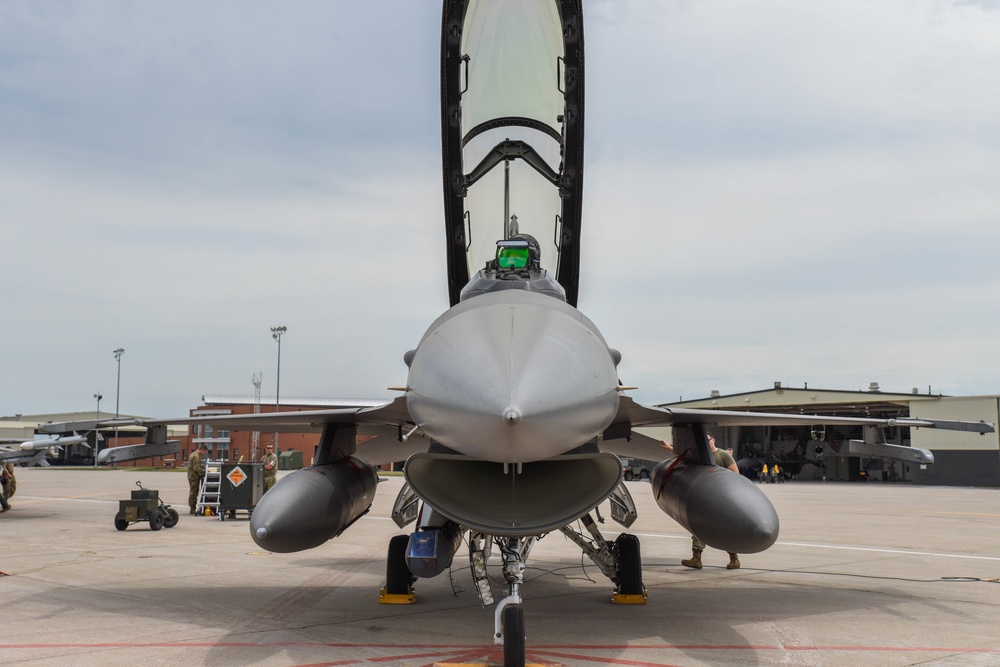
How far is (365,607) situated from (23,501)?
20060 mm

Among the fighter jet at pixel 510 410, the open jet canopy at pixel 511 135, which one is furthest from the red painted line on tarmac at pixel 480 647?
the open jet canopy at pixel 511 135

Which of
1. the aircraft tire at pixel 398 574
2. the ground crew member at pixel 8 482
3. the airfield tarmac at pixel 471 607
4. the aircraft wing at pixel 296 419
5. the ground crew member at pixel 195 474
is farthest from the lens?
the ground crew member at pixel 8 482

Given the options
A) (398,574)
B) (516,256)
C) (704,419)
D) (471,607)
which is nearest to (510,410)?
(516,256)

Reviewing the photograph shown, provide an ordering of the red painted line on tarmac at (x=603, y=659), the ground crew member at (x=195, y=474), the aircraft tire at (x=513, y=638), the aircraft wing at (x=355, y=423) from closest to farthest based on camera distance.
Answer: the aircraft tire at (x=513, y=638) < the red painted line on tarmac at (x=603, y=659) < the aircraft wing at (x=355, y=423) < the ground crew member at (x=195, y=474)

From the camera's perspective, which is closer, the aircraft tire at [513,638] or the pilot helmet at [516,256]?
the aircraft tire at [513,638]

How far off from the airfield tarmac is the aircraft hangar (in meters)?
20.8

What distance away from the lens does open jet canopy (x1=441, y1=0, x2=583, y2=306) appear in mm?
7922

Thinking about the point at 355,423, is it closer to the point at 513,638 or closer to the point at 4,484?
the point at 513,638

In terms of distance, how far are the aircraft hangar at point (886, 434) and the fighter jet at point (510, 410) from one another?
80.8 feet

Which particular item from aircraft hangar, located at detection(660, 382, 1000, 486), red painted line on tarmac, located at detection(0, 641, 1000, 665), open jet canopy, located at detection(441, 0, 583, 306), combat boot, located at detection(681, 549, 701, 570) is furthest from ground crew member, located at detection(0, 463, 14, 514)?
aircraft hangar, located at detection(660, 382, 1000, 486)

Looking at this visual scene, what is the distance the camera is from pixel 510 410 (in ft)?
13.0

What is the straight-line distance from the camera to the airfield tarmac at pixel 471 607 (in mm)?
5758

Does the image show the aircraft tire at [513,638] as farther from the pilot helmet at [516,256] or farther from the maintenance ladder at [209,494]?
the maintenance ladder at [209,494]

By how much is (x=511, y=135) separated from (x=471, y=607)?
4.52 meters
